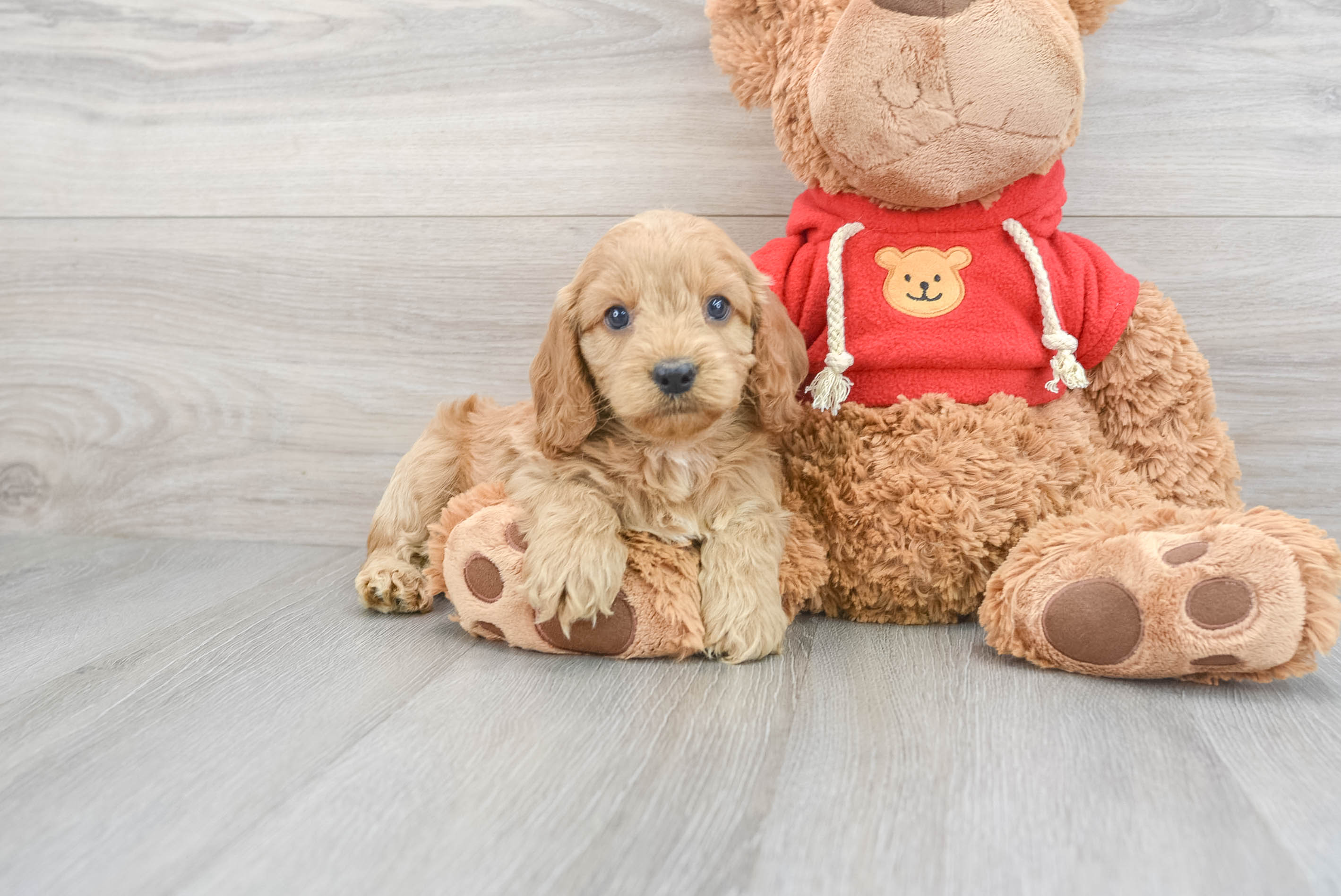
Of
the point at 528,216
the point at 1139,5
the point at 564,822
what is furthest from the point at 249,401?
the point at 1139,5

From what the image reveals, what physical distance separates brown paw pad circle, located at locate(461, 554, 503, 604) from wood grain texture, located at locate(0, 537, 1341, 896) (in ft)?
0.34

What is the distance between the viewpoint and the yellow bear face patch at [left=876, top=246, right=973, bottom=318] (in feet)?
4.78

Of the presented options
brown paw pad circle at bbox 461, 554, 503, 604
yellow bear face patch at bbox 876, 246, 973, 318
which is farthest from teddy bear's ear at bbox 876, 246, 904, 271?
brown paw pad circle at bbox 461, 554, 503, 604

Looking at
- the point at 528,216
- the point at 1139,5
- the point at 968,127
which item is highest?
the point at 1139,5

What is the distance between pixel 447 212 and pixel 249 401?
65 centimetres

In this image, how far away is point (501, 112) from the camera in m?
2.00

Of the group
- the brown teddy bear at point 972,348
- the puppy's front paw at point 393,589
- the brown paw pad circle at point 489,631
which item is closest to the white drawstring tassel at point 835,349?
the brown teddy bear at point 972,348

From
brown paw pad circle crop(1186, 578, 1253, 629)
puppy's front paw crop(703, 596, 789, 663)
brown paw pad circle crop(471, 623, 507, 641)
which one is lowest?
brown paw pad circle crop(471, 623, 507, 641)

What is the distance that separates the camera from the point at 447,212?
2049 millimetres

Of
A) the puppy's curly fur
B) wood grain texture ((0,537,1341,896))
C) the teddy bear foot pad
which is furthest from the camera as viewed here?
the puppy's curly fur

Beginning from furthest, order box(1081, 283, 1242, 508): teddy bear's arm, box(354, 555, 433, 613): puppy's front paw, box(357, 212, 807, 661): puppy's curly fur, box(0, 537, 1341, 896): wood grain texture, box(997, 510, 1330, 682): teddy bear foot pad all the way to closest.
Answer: box(354, 555, 433, 613): puppy's front paw → box(1081, 283, 1242, 508): teddy bear's arm → box(357, 212, 807, 661): puppy's curly fur → box(997, 510, 1330, 682): teddy bear foot pad → box(0, 537, 1341, 896): wood grain texture

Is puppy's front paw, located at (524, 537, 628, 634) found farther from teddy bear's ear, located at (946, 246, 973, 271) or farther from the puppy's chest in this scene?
teddy bear's ear, located at (946, 246, 973, 271)

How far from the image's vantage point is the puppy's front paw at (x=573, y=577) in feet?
4.28

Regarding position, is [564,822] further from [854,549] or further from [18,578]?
[18,578]
